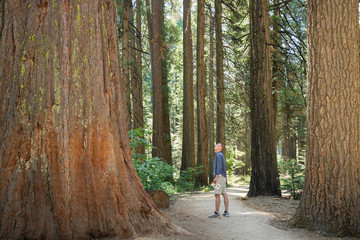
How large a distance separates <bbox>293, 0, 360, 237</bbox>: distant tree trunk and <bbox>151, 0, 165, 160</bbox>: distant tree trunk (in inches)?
441

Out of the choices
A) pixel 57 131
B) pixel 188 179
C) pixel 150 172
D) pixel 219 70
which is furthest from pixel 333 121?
pixel 219 70

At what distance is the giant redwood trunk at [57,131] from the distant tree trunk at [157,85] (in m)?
12.5

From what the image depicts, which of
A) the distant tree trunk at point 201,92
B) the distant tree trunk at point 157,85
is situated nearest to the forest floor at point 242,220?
the distant tree trunk at point 201,92

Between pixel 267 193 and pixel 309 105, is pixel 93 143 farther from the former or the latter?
pixel 267 193

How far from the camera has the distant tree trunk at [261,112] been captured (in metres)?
11.2

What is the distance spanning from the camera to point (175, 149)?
3638cm

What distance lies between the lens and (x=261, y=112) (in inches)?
455

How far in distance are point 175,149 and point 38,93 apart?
32.3 m

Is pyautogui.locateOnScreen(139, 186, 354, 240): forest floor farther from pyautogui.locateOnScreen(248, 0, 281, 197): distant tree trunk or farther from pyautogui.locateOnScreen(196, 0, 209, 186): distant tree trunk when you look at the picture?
pyautogui.locateOnScreen(196, 0, 209, 186): distant tree trunk

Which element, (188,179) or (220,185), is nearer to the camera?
(220,185)

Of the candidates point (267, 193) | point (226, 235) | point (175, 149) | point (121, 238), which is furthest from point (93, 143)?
point (175, 149)

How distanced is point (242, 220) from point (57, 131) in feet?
16.1

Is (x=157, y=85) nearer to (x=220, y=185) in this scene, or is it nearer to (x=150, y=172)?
(x=150, y=172)

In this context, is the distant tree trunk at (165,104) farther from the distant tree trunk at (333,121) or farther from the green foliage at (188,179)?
the distant tree trunk at (333,121)
